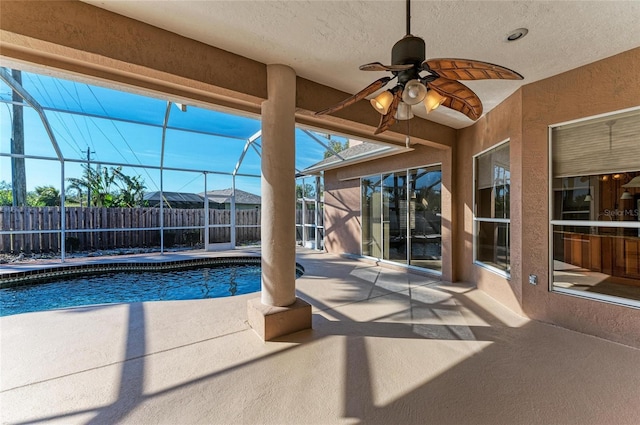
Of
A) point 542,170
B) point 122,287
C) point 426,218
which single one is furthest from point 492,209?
point 122,287

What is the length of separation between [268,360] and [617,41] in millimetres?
4705

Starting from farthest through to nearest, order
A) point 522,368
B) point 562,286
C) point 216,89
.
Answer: point 562,286 < point 216,89 < point 522,368

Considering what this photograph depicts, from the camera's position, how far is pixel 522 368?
2602mm

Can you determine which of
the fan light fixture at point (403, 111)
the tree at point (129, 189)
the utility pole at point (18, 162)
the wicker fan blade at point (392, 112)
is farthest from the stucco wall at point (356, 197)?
the utility pole at point (18, 162)

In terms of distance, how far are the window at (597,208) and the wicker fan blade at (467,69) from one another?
8.01 ft

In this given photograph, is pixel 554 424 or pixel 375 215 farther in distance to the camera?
pixel 375 215

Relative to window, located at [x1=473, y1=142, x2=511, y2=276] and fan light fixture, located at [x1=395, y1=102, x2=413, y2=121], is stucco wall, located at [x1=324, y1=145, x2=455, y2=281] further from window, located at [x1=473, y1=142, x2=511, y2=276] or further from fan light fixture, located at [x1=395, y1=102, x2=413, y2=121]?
fan light fixture, located at [x1=395, y1=102, x2=413, y2=121]

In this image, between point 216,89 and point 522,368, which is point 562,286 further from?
point 216,89

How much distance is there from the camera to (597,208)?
3293mm

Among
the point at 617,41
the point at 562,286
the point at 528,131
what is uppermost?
the point at 617,41

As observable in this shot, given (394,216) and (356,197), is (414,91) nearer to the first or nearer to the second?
(394,216)

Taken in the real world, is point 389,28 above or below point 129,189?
above

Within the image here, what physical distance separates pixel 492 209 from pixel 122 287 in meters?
7.84

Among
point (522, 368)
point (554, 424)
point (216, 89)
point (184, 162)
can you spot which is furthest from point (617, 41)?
point (184, 162)
